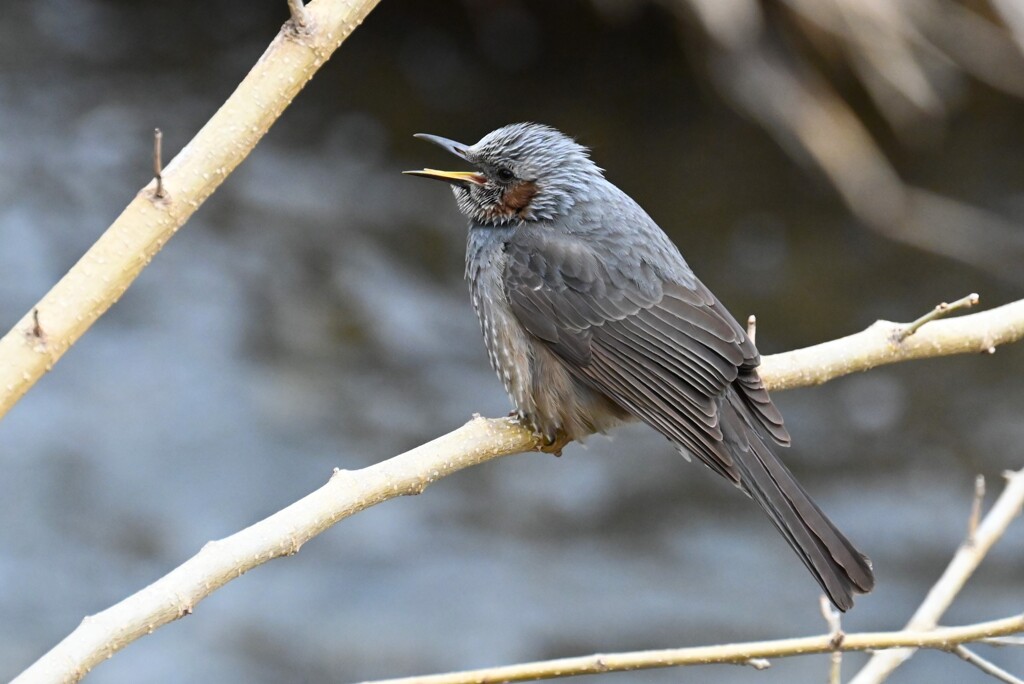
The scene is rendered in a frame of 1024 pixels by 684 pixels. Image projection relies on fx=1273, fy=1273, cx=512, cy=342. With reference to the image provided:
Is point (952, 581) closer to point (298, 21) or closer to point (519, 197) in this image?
point (519, 197)

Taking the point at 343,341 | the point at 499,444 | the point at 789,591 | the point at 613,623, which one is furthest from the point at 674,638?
the point at 499,444

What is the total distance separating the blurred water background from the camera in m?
8.47

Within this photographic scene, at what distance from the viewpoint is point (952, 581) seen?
149 inches

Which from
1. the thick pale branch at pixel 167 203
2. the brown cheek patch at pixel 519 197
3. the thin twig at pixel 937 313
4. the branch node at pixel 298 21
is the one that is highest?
the brown cheek patch at pixel 519 197

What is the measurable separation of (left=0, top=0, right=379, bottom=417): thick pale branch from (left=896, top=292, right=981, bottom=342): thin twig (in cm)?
189

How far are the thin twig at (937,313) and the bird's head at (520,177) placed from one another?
147 centimetres

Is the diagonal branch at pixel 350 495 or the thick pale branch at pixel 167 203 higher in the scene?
the thick pale branch at pixel 167 203

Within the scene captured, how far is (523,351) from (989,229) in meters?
7.66

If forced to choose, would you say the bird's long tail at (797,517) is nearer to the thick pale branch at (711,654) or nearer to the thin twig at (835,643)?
the thin twig at (835,643)

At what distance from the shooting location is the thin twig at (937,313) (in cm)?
372

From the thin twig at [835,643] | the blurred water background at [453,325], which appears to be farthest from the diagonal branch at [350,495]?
the blurred water background at [453,325]

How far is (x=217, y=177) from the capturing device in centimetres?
307

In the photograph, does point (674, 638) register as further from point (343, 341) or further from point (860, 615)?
point (343, 341)

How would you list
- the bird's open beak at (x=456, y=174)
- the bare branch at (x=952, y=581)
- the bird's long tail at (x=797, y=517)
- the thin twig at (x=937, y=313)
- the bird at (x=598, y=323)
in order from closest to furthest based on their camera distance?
the bare branch at (x=952, y=581)
the thin twig at (x=937, y=313)
the bird's long tail at (x=797, y=517)
the bird at (x=598, y=323)
the bird's open beak at (x=456, y=174)
